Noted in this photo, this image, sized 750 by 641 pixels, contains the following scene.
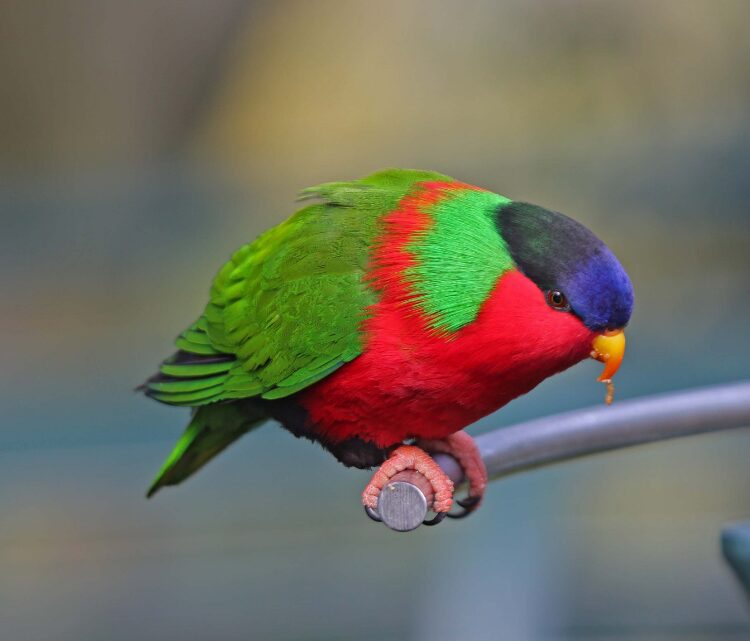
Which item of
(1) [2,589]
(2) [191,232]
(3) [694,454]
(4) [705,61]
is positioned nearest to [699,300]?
(3) [694,454]

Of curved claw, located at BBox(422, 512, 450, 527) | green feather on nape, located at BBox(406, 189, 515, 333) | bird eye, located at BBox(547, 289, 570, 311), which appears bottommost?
curved claw, located at BBox(422, 512, 450, 527)

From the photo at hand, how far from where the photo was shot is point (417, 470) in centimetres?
147

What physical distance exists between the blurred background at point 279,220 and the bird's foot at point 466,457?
1.08 meters

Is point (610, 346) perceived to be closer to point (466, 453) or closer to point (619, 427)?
point (619, 427)

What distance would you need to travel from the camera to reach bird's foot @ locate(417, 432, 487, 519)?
1.58 metres

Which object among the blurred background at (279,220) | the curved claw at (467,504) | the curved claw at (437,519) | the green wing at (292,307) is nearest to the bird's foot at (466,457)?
the curved claw at (467,504)

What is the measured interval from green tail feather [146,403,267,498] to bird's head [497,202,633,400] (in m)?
0.55

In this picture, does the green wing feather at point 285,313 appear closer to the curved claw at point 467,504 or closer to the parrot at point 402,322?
the parrot at point 402,322

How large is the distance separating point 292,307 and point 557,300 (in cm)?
40

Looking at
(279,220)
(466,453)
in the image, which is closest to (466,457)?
(466,453)

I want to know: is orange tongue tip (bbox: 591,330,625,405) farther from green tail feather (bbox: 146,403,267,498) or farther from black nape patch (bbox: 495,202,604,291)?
green tail feather (bbox: 146,403,267,498)

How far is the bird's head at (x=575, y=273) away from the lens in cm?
129

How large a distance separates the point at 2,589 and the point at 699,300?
2344 mm

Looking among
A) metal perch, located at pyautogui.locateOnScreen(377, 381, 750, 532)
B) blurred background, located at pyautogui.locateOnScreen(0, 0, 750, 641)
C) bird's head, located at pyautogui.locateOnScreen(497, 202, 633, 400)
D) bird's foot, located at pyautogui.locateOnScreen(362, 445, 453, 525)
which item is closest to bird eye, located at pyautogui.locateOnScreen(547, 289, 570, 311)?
bird's head, located at pyautogui.locateOnScreen(497, 202, 633, 400)
